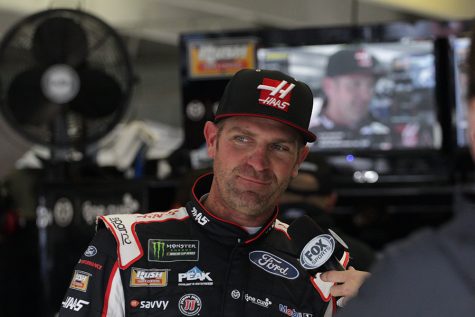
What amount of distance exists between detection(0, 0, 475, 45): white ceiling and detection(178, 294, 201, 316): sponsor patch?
670cm

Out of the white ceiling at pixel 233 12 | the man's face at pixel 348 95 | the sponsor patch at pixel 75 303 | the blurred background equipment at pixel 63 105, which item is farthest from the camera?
the white ceiling at pixel 233 12

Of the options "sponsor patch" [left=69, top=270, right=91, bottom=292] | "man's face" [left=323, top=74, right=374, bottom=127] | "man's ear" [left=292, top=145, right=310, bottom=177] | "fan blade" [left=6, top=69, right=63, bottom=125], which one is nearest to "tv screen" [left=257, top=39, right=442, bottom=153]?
"man's face" [left=323, top=74, right=374, bottom=127]

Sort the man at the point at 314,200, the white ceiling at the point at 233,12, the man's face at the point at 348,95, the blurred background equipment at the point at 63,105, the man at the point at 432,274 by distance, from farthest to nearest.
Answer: the white ceiling at the point at 233,12, the man's face at the point at 348,95, the blurred background equipment at the point at 63,105, the man at the point at 314,200, the man at the point at 432,274

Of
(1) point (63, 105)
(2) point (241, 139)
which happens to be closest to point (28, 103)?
(1) point (63, 105)

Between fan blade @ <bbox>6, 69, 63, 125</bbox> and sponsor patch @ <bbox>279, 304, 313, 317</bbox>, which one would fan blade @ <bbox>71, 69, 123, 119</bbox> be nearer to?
fan blade @ <bbox>6, 69, 63, 125</bbox>

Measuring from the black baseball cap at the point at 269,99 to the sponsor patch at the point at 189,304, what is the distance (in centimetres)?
40

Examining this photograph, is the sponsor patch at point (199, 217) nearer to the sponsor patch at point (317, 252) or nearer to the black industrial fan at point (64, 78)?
the sponsor patch at point (317, 252)

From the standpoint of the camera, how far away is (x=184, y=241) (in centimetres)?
226

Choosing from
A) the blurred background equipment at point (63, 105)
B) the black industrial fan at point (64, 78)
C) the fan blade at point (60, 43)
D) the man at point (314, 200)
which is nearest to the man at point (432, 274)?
the man at point (314, 200)

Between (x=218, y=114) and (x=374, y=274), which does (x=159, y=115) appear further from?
(x=374, y=274)

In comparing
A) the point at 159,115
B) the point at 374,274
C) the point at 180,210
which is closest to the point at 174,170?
the point at 180,210

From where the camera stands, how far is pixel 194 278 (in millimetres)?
2207

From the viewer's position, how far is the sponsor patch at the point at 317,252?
185cm

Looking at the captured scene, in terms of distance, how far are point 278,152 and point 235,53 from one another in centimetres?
287
